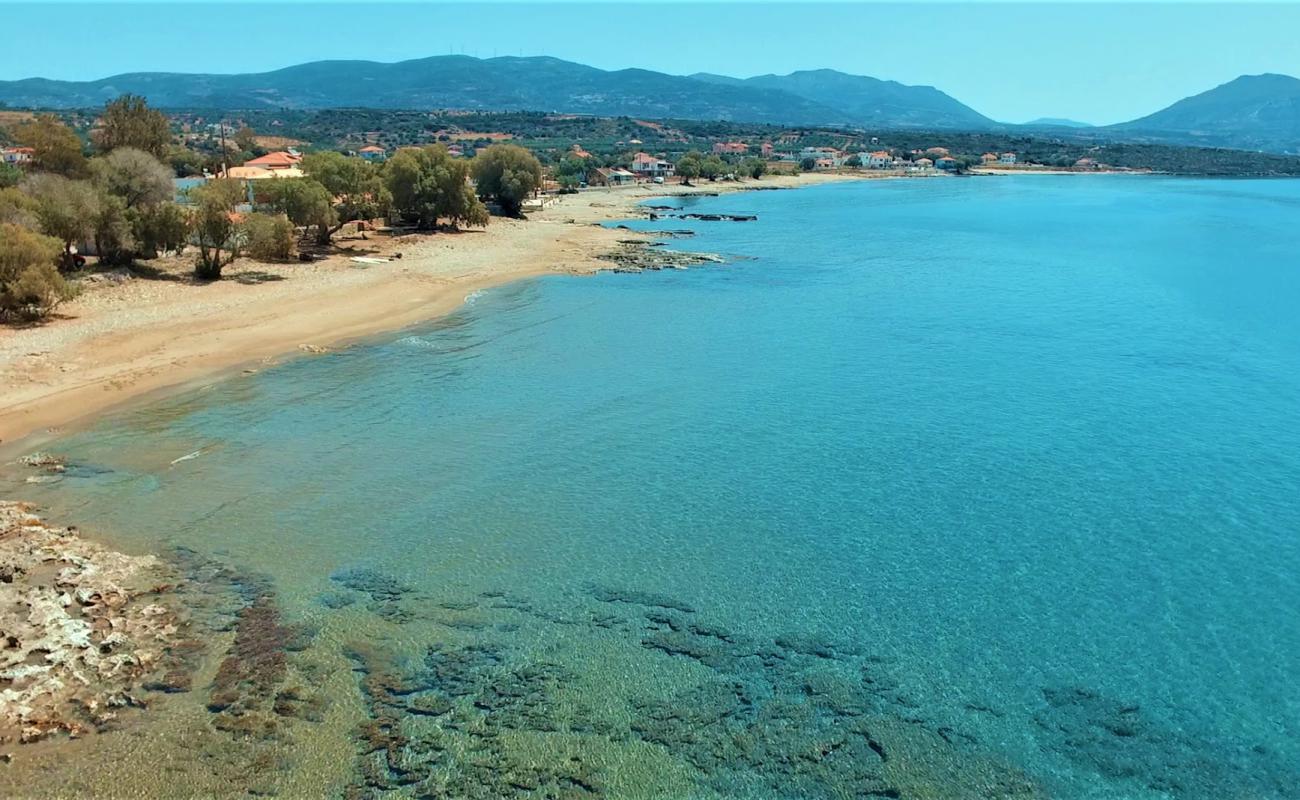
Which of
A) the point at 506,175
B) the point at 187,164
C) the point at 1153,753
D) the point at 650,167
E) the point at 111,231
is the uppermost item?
the point at 650,167

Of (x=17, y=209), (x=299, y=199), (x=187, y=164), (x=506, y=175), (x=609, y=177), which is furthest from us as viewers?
(x=609, y=177)

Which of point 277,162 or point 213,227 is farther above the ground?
point 277,162

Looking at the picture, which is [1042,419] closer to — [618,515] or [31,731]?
[618,515]

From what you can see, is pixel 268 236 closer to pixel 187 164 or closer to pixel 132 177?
pixel 132 177

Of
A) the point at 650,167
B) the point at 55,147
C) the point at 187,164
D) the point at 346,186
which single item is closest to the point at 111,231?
the point at 55,147

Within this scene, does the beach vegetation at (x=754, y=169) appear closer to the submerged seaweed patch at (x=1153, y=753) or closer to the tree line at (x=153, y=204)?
the tree line at (x=153, y=204)

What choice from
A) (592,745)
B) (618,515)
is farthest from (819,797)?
(618,515)

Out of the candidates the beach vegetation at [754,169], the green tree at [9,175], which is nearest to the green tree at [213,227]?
the green tree at [9,175]
